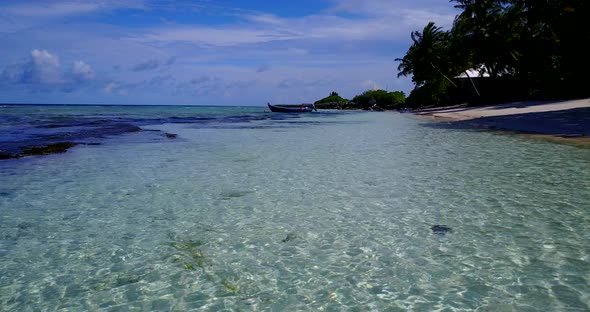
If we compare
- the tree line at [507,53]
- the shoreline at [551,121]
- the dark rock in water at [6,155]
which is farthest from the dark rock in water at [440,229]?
the tree line at [507,53]

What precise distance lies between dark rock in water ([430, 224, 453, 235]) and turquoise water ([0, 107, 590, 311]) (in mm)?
117

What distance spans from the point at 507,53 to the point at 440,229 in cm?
4211

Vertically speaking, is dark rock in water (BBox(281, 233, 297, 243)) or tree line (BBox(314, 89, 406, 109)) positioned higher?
tree line (BBox(314, 89, 406, 109))

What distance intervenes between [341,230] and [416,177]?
442 cm

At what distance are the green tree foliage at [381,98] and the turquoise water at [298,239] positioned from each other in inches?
2927

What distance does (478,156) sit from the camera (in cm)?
1337

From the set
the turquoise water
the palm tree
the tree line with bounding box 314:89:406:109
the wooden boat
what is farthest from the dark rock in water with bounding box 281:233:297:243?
the tree line with bounding box 314:89:406:109

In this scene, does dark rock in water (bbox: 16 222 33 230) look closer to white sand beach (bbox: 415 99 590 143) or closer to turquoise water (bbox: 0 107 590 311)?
turquoise water (bbox: 0 107 590 311)

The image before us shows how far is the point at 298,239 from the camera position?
18.9 ft

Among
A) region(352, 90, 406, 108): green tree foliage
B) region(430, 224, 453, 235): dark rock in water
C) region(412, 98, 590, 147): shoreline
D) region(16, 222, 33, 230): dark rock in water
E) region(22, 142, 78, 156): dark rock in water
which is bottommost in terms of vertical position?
region(16, 222, 33, 230): dark rock in water

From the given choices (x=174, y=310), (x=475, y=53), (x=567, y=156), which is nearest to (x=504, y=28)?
(x=475, y=53)

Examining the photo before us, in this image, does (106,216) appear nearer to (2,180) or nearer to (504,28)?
(2,180)

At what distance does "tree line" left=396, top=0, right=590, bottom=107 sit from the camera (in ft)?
87.5

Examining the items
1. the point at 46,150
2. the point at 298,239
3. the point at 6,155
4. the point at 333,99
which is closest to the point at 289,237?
the point at 298,239
